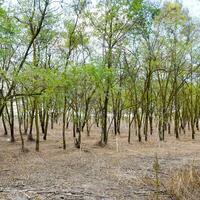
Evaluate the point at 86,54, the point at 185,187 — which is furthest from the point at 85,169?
the point at 86,54

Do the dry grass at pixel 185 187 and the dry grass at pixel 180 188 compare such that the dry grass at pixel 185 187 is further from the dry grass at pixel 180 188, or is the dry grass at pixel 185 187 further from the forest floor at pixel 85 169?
the forest floor at pixel 85 169

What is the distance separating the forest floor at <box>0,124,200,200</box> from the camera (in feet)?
37.7

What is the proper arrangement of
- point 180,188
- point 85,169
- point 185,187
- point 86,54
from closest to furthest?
point 180,188
point 185,187
point 85,169
point 86,54

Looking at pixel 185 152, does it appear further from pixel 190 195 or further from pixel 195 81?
pixel 195 81

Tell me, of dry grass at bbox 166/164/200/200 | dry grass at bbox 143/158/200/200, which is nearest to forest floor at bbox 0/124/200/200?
dry grass at bbox 143/158/200/200

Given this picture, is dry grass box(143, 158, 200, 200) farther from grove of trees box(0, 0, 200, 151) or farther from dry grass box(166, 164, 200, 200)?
grove of trees box(0, 0, 200, 151)

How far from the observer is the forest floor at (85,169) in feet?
37.7

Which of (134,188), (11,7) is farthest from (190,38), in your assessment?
(134,188)

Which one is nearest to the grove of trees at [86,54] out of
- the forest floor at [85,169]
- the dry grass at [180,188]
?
the forest floor at [85,169]

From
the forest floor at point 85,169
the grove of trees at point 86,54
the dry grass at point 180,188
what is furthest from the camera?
the grove of trees at point 86,54

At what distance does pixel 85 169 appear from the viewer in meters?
15.7

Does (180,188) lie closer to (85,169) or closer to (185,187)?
(185,187)

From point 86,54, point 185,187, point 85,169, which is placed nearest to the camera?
point 185,187

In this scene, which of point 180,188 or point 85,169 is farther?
point 85,169
